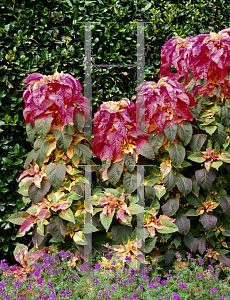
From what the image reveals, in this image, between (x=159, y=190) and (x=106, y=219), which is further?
(x=159, y=190)

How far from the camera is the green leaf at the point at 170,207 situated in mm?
2125

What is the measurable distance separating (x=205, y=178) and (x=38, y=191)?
1168mm

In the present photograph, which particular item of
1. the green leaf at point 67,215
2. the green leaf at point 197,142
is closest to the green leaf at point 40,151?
the green leaf at point 67,215

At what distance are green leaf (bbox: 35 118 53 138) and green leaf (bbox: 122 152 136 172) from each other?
545mm

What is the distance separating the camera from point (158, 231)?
2.10m

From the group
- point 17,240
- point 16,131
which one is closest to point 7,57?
point 16,131

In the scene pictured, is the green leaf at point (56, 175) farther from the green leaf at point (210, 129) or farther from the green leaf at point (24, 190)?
the green leaf at point (210, 129)

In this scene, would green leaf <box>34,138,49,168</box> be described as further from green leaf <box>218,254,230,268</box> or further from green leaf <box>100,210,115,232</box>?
green leaf <box>218,254,230,268</box>

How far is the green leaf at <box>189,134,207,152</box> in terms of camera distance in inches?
84.2

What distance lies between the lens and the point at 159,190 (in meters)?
2.14

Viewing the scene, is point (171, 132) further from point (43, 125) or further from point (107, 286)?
point (107, 286)

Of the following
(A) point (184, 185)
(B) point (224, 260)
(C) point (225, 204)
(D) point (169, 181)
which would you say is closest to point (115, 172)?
(D) point (169, 181)

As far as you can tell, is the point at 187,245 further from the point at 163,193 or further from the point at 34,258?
the point at 34,258

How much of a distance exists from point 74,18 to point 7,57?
2.29ft
